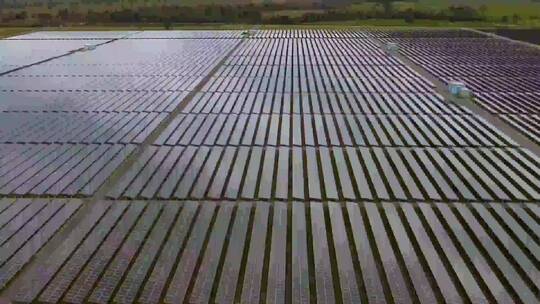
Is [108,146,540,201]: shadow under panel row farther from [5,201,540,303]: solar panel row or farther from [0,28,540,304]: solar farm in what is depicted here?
[5,201,540,303]: solar panel row

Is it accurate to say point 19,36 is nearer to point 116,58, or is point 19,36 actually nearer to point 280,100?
point 116,58

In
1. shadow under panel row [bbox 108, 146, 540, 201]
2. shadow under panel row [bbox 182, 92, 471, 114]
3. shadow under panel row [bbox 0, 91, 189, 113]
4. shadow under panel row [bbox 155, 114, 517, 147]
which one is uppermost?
shadow under panel row [bbox 0, 91, 189, 113]

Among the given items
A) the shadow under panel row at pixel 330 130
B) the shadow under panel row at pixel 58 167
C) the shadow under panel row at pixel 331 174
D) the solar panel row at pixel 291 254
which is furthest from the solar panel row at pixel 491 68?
the shadow under panel row at pixel 58 167

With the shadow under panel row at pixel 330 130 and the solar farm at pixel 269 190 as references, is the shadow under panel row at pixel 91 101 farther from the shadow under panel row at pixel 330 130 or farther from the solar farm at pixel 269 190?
the shadow under panel row at pixel 330 130

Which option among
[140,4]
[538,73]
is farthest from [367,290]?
[140,4]

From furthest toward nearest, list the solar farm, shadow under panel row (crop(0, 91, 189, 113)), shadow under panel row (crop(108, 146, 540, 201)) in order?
shadow under panel row (crop(0, 91, 189, 113)), shadow under panel row (crop(108, 146, 540, 201)), the solar farm

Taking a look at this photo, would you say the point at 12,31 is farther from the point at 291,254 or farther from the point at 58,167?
the point at 291,254

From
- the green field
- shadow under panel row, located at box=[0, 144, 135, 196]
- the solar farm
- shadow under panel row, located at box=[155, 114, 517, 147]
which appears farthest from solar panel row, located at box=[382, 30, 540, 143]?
the green field

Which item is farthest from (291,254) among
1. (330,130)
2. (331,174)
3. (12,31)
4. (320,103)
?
(12,31)
